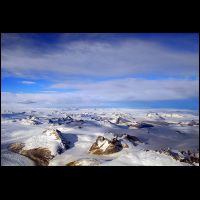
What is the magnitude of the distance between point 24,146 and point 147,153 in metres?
1.70

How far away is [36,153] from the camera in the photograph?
302 cm

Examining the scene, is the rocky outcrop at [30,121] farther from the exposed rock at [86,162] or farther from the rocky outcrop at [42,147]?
the exposed rock at [86,162]

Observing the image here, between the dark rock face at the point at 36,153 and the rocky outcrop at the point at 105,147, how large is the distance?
22.2 inches

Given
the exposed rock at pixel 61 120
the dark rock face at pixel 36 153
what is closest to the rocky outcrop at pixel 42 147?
the dark rock face at pixel 36 153

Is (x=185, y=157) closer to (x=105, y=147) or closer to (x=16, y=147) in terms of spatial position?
(x=105, y=147)

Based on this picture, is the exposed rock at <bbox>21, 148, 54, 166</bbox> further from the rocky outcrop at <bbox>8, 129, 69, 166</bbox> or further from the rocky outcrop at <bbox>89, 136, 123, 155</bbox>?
the rocky outcrop at <bbox>89, 136, 123, 155</bbox>

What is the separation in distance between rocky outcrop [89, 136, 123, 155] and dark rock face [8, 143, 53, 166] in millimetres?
565

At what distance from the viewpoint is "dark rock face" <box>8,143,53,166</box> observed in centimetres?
281

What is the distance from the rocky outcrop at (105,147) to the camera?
9.67 feet

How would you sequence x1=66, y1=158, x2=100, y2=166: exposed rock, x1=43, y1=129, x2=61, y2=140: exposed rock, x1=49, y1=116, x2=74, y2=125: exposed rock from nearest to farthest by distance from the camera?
x1=66, y1=158, x2=100, y2=166: exposed rock → x1=43, y1=129, x2=61, y2=140: exposed rock → x1=49, y1=116, x2=74, y2=125: exposed rock

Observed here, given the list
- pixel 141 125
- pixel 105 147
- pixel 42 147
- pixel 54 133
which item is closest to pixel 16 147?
pixel 42 147

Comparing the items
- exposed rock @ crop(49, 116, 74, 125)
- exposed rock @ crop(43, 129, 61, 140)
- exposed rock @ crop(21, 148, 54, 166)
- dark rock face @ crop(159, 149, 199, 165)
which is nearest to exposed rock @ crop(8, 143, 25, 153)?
exposed rock @ crop(21, 148, 54, 166)
